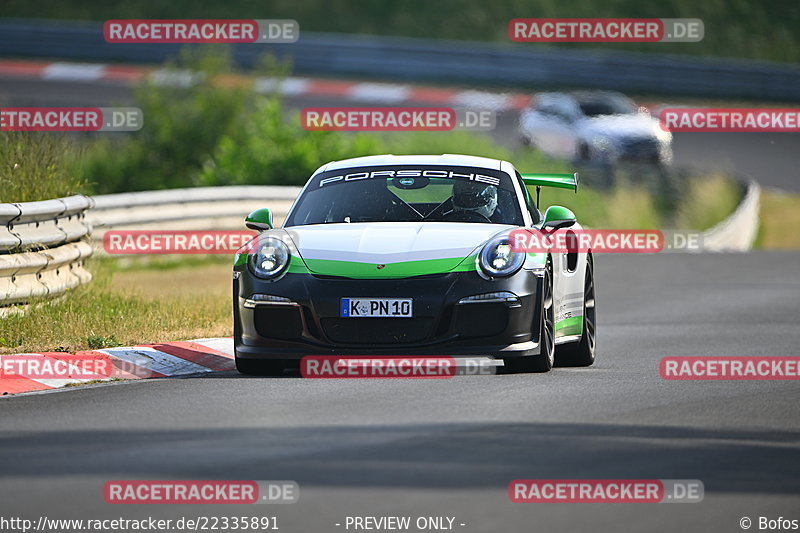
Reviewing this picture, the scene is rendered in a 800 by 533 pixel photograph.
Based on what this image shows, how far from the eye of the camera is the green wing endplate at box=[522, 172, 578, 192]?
11.5 meters

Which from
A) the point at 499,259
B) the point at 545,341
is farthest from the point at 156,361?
the point at 545,341

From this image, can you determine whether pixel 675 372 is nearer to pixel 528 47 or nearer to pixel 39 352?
pixel 39 352

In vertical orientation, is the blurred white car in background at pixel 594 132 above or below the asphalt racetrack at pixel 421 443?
above

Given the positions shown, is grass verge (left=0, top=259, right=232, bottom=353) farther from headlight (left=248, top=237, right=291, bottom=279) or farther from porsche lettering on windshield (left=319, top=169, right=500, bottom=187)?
porsche lettering on windshield (left=319, top=169, right=500, bottom=187)

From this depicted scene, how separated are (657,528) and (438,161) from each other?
5.63 metres

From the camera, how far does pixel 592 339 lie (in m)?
11.6

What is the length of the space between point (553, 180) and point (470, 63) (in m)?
26.7

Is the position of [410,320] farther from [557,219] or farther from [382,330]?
[557,219]

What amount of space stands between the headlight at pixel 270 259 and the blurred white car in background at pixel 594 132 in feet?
68.9

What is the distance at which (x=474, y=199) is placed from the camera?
35.1 feet

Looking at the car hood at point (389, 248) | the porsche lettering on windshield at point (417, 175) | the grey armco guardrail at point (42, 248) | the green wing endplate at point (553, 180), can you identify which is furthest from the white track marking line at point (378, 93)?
the car hood at point (389, 248)

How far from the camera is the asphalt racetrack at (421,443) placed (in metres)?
6.08

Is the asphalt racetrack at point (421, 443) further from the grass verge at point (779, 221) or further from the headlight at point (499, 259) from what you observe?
the grass verge at point (779, 221)

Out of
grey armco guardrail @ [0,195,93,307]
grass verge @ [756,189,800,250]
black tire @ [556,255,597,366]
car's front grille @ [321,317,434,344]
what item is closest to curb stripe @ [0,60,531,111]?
grass verge @ [756,189,800,250]
